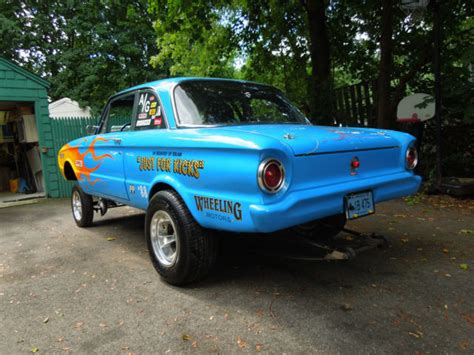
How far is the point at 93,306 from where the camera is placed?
10.2ft

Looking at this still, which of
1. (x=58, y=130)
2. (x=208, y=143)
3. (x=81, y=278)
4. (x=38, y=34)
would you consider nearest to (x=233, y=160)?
(x=208, y=143)

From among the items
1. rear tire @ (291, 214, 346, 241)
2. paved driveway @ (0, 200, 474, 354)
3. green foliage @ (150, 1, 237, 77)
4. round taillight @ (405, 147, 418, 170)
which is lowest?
paved driveway @ (0, 200, 474, 354)

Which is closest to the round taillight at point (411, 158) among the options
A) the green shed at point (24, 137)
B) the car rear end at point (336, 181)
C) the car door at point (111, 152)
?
the car rear end at point (336, 181)

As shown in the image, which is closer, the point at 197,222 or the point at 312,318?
the point at 312,318

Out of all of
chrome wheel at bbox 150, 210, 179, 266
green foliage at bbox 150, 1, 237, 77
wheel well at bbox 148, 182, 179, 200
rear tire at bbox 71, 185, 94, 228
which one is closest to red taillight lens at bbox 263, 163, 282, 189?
wheel well at bbox 148, 182, 179, 200

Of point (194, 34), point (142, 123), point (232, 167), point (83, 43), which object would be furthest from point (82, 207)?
point (83, 43)

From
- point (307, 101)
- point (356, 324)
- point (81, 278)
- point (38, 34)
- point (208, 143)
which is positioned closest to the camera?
point (356, 324)

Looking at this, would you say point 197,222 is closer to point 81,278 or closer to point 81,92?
point 81,278

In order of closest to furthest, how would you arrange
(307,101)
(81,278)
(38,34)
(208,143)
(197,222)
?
(208,143) < (197,222) < (81,278) < (307,101) < (38,34)

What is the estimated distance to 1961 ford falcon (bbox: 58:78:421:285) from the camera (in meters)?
2.56

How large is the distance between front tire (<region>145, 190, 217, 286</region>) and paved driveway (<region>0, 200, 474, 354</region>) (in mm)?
198

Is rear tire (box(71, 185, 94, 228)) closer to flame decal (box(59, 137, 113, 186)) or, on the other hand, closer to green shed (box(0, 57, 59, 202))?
flame decal (box(59, 137, 113, 186))

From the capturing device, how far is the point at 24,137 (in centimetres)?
973

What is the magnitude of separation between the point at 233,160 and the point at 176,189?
77 centimetres
